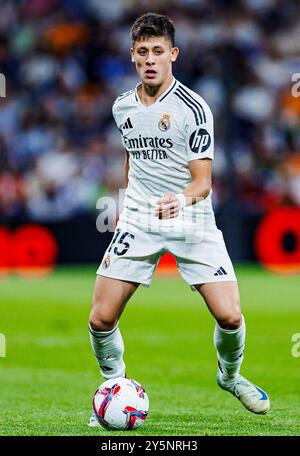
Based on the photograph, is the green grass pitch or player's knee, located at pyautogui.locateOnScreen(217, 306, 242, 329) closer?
player's knee, located at pyautogui.locateOnScreen(217, 306, 242, 329)

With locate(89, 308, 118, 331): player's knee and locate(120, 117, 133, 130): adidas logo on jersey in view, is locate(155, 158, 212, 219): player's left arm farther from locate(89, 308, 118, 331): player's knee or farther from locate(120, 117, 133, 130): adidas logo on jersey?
locate(89, 308, 118, 331): player's knee

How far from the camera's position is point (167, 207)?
5.70 m

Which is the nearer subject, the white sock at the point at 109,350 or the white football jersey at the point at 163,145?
the white football jersey at the point at 163,145

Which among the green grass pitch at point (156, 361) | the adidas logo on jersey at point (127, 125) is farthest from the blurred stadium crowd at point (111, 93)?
the adidas logo on jersey at point (127, 125)

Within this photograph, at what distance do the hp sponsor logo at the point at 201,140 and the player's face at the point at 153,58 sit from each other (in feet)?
1.26

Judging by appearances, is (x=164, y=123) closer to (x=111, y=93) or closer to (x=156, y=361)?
(x=156, y=361)

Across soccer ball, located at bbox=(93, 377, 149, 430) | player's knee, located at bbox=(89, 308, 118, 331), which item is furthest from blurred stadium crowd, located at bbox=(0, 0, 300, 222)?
soccer ball, located at bbox=(93, 377, 149, 430)

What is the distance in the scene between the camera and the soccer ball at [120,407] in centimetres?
588

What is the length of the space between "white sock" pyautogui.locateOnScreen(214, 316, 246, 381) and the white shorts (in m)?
0.31

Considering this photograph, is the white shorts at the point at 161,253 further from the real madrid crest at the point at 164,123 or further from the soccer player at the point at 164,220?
the real madrid crest at the point at 164,123

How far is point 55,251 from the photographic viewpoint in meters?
19.0

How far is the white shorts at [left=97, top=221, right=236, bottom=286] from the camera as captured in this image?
624 centimetres

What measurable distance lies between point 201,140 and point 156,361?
352 cm

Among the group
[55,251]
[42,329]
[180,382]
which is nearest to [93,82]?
[55,251]
